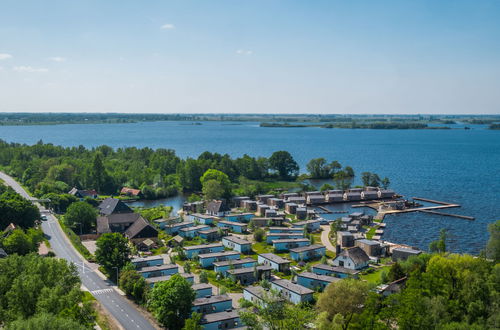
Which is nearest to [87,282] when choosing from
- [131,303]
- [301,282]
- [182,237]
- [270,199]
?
[131,303]

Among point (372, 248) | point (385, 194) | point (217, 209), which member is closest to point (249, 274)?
point (372, 248)

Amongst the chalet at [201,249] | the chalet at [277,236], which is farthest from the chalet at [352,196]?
the chalet at [201,249]

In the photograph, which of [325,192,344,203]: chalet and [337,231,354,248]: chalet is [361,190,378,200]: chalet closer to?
[325,192,344,203]: chalet

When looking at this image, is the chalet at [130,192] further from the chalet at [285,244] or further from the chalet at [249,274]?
the chalet at [249,274]

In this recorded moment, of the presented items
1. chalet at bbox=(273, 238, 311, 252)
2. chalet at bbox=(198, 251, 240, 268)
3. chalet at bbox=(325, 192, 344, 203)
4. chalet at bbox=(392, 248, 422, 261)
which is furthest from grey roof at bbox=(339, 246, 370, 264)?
chalet at bbox=(325, 192, 344, 203)

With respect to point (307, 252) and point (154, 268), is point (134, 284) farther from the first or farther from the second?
point (307, 252)

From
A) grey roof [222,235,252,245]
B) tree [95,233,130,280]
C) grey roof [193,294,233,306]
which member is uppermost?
tree [95,233,130,280]
